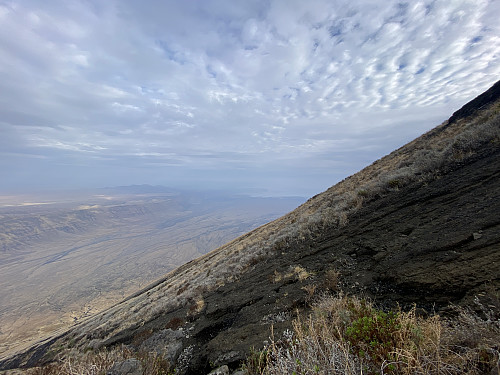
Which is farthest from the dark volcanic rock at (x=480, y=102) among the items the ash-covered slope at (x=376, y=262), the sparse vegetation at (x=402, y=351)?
the sparse vegetation at (x=402, y=351)

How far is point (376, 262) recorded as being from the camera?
23.7 feet

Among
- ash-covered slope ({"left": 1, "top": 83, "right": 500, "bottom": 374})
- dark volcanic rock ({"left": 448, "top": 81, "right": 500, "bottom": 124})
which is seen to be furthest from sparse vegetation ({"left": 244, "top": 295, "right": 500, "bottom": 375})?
→ dark volcanic rock ({"left": 448, "top": 81, "right": 500, "bottom": 124})

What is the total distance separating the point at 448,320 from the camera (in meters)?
4.13

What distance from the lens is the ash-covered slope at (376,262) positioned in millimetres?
5309

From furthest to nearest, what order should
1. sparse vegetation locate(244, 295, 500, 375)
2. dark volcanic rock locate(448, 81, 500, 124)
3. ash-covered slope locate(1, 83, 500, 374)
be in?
dark volcanic rock locate(448, 81, 500, 124) → ash-covered slope locate(1, 83, 500, 374) → sparse vegetation locate(244, 295, 500, 375)

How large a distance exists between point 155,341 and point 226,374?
5.78m

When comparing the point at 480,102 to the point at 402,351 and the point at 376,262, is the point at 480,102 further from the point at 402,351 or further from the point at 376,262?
the point at 402,351

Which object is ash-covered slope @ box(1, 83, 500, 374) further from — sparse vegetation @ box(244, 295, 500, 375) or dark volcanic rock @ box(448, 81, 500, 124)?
dark volcanic rock @ box(448, 81, 500, 124)

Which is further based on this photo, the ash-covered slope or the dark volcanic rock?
the dark volcanic rock

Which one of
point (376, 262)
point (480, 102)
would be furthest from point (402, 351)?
point (480, 102)

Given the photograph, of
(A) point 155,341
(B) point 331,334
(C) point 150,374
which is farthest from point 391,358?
(A) point 155,341

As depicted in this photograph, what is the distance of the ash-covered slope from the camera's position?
5.31 m

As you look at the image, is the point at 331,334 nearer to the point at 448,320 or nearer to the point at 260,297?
the point at 448,320

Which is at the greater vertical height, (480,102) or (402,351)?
(480,102)
